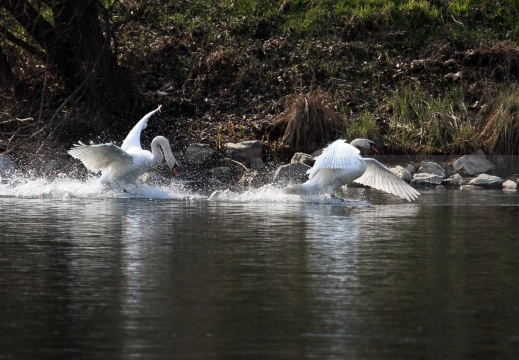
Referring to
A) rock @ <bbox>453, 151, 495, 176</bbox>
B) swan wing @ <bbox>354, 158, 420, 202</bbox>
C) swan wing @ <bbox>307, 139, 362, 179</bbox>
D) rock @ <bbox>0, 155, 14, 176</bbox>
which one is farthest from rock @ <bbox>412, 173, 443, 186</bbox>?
rock @ <bbox>0, 155, 14, 176</bbox>

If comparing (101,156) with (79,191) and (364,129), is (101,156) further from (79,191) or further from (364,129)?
(364,129)

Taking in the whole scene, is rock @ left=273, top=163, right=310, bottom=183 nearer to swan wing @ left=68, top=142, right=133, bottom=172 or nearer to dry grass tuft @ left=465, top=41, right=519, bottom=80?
swan wing @ left=68, top=142, right=133, bottom=172

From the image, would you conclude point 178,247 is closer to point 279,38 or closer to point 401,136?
point 401,136

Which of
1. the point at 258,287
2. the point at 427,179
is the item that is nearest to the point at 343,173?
the point at 427,179

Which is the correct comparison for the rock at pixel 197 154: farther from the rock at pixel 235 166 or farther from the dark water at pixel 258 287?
the dark water at pixel 258 287

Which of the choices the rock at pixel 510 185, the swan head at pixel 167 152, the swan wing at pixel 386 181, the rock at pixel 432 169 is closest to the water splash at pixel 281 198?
the swan wing at pixel 386 181

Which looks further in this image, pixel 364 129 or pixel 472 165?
pixel 364 129

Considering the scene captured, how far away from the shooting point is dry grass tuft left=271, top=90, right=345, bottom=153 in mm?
18094

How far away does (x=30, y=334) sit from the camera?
549cm

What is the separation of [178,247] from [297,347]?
359cm

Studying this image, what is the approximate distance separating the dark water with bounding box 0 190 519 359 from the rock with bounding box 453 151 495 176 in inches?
234

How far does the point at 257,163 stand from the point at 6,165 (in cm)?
421

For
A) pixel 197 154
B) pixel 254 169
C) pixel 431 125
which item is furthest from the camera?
pixel 431 125

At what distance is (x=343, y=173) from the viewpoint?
13.5 meters
